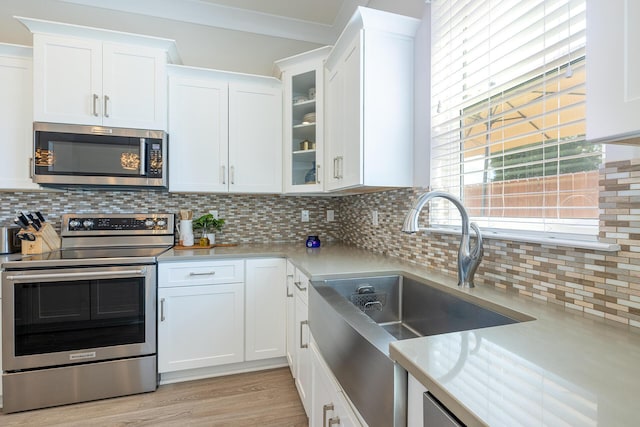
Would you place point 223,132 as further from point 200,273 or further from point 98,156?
point 200,273

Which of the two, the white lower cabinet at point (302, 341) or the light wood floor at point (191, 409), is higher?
Answer: the white lower cabinet at point (302, 341)

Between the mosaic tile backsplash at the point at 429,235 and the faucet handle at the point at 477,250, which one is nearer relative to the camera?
the mosaic tile backsplash at the point at 429,235

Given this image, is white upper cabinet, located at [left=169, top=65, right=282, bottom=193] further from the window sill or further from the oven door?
the window sill

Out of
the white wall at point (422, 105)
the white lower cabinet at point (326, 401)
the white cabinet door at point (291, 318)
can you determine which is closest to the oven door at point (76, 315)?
the white cabinet door at point (291, 318)

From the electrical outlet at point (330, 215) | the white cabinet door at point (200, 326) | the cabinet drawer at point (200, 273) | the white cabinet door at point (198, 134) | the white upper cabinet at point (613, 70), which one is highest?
the white cabinet door at point (198, 134)

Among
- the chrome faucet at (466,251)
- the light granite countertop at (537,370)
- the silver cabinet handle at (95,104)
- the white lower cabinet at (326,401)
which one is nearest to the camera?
the light granite countertop at (537,370)

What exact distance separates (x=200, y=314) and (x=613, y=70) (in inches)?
86.2

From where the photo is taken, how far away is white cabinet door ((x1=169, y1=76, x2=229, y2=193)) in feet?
7.52

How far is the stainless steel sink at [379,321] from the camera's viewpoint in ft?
2.37

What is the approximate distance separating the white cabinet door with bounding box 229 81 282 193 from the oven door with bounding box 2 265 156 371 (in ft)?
3.12

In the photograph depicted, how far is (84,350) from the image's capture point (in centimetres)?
183

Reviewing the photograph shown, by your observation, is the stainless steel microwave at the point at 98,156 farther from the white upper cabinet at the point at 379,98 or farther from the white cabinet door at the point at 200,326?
the white upper cabinet at the point at 379,98

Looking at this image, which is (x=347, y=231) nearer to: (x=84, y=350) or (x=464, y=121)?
(x=464, y=121)

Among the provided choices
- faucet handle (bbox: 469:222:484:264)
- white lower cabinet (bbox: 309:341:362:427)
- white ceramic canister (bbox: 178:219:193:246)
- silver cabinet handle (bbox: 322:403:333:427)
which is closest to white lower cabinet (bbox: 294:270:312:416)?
white lower cabinet (bbox: 309:341:362:427)
